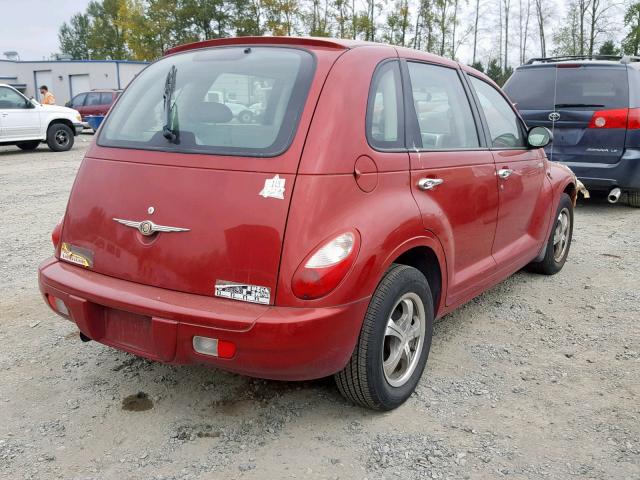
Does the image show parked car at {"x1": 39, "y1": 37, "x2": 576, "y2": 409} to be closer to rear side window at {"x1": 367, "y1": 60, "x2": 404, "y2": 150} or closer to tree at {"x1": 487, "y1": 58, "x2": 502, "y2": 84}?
rear side window at {"x1": 367, "y1": 60, "x2": 404, "y2": 150}

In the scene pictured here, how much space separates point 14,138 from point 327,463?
14.9 meters

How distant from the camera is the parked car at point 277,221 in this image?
2469mm

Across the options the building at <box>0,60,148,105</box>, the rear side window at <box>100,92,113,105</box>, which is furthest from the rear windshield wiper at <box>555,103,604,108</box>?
the building at <box>0,60,148,105</box>

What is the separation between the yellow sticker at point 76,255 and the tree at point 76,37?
257 feet

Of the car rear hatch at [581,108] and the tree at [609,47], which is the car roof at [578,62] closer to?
the car rear hatch at [581,108]

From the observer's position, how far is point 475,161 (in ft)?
11.6

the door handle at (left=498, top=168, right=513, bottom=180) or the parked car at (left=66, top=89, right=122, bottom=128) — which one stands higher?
the parked car at (left=66, top=89, right=122, bottom=128)

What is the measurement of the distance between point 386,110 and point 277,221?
0.90 m

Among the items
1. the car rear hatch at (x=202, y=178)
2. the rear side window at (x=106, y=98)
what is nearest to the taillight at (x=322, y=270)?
the car rear hatch at (x=202, y=178)

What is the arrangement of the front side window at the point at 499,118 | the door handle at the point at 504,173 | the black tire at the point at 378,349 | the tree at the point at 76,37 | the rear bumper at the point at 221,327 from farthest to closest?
1. the tree at the point at 76,37
2. the front side window at the point at 499,118
3. the door handle at the point at 504,173
4. the black tire at the point at 378,349
5. the rear bumper at the point at 221,327

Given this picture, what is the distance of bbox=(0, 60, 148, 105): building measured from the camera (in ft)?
116

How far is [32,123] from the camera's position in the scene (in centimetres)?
1515

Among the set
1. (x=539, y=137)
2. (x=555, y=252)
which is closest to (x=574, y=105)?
(x=555, y=252)

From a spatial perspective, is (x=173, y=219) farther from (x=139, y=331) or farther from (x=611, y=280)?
(x=611, y=280)
